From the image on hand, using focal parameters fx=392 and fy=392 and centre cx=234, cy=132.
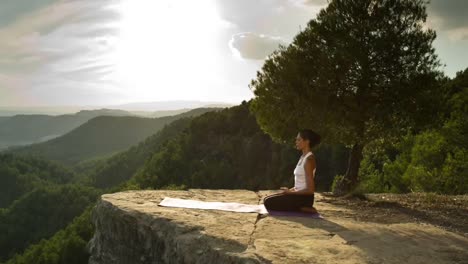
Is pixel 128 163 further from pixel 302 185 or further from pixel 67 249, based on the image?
pixel 302 185

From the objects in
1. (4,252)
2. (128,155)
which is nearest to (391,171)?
(4,252)

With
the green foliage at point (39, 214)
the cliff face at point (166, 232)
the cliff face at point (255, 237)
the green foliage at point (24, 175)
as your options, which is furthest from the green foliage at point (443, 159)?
the green foliage at point (24, 175)

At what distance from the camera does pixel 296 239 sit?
7793 millimetres

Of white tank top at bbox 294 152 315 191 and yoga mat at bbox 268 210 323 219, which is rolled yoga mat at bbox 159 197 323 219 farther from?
white tank top at bbox 294 152 315 191

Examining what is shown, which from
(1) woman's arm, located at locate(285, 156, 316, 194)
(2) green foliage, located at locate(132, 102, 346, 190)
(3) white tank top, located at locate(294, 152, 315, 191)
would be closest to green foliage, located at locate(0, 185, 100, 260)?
(2) green foliage, located at locate(132, 102, 346, 190)

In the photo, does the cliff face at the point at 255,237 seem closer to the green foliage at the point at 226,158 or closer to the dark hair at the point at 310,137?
the dark hair at the point at 310,137

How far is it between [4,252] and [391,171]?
101356 mm

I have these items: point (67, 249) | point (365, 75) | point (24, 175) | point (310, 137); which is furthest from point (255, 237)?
point (24, 175)

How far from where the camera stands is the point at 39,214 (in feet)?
387

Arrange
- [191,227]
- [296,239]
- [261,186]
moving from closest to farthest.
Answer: [296,239] → [191,227] → [261,186]

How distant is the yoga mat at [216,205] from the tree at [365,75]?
531 cm

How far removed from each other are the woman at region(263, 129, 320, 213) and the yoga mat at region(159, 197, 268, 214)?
483 millimetres

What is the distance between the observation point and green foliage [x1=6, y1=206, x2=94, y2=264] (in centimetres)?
6588

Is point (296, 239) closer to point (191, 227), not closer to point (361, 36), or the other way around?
point (191, 227)
